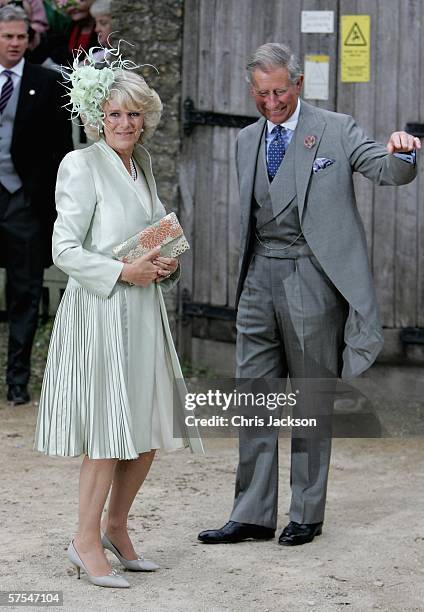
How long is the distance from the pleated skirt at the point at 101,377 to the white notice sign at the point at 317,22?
3115 mm

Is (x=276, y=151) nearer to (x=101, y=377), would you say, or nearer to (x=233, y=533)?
(x=101, y=377)

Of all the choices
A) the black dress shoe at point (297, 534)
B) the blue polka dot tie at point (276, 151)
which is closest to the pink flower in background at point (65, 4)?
the blue polka dot tie at point (276, 151)

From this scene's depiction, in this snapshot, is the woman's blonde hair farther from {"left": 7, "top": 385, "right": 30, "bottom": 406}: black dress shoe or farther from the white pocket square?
{"left": 7, "top": 385, "right": 30, "bottom": 406}: black dress shoe

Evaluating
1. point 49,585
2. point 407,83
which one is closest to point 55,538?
point 49,585

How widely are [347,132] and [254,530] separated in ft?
5.18

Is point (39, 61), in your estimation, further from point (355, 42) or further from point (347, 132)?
point (347, 132)

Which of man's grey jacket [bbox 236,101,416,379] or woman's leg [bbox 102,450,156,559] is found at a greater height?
man's grey jacket [bbox 236,101,416,379]

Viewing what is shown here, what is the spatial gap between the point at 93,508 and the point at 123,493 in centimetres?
19

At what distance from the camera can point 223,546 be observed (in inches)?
205

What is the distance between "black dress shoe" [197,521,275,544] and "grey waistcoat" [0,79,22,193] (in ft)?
9.53

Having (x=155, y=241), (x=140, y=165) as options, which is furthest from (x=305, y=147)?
(x=155, y=241)

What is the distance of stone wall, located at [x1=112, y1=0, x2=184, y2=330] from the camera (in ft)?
25.5

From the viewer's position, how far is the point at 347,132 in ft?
16.9

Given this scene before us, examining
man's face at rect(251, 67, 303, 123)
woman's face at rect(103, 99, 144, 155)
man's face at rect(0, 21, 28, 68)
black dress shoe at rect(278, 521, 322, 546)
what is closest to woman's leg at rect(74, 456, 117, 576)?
black dress shoe at rect(278, 521, 322, 546)
